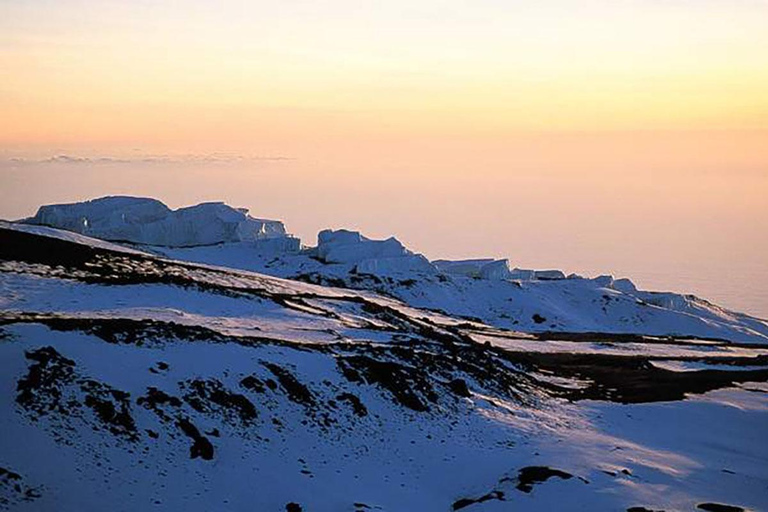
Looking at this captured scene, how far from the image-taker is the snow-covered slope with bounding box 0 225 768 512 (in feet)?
86.4

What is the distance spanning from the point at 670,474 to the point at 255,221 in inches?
4247

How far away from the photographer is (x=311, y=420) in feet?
107

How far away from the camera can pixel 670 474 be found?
105ft

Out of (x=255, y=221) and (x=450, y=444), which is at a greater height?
(x=255, y=221)

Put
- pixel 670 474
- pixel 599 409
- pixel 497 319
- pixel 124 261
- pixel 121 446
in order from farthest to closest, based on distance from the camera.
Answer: pixel 497 319 < pixel 124 261 < pixel 599 409 < pixel 670 474 < pixel 121 446

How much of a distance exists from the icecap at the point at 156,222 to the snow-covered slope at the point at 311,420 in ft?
250

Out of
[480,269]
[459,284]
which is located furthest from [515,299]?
[480,269]

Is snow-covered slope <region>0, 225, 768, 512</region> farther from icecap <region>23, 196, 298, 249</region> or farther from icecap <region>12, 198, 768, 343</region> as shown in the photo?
icecap <region>23, 196, 298, 249</region>

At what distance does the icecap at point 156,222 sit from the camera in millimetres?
125750

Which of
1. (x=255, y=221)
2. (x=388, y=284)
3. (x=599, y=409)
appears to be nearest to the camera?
(x=599, y=409)

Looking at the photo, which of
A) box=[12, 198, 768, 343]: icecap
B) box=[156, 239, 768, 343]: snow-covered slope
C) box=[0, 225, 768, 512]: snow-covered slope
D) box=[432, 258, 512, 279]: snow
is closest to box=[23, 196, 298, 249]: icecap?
box=[12, 198, 768, 343]: icecap

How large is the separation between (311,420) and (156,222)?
342 feet

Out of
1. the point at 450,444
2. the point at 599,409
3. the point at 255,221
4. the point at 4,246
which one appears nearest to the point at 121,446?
the point at 450,444

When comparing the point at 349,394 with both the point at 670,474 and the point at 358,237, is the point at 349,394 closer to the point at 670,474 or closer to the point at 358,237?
the point at 670,474
